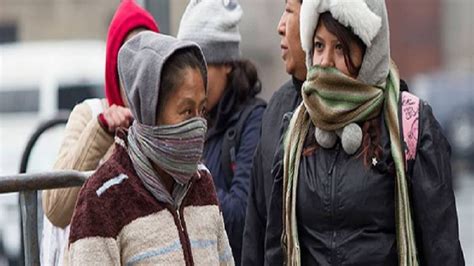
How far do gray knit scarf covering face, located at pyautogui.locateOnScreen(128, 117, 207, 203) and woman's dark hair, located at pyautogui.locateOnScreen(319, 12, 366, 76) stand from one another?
0.85 meters

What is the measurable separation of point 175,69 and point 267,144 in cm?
111

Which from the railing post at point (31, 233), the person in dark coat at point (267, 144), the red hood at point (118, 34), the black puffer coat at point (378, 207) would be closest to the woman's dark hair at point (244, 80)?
the red hood at point (118, 34)

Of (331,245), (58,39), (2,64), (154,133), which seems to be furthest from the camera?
(58,39)

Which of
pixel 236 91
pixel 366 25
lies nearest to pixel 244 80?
pixel 236 91

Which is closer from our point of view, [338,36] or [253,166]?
[338,36]

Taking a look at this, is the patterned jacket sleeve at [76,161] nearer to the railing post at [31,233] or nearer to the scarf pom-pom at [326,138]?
the railing post at [31,233]

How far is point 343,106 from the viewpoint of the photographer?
A: 4891mm

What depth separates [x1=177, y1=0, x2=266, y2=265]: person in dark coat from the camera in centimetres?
573

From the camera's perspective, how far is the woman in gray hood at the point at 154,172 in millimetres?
4176

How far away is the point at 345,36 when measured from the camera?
16.2 ft

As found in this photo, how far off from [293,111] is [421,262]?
0.73 meters

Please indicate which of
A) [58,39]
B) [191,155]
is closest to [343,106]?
[191,155]

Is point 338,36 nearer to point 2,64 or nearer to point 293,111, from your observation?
point 293,111

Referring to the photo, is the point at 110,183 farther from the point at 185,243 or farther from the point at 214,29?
the point at 214,29
